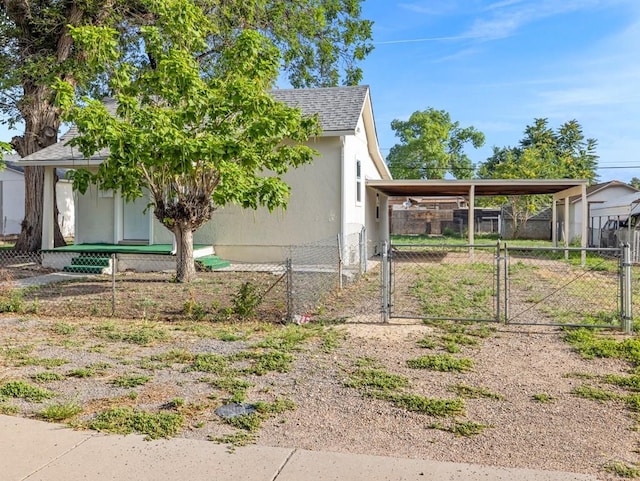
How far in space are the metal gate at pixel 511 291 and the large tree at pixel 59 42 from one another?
29.0 feet

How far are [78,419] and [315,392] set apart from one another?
6.66 feet

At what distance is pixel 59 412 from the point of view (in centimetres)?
427

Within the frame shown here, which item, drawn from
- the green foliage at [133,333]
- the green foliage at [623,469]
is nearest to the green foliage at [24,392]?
the green foliage at [133,333]

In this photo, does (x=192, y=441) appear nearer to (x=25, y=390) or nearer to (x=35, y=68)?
(x=25, y=390)

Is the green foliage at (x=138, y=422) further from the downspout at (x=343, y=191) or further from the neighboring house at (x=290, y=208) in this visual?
the downspout at (x=343, y=191)

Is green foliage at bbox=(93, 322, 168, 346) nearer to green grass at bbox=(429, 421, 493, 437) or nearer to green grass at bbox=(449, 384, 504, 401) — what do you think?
green grass at bbox=(449, 384, 504, 401)

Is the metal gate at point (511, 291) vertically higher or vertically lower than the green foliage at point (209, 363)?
higher

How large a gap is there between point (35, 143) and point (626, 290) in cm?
1721

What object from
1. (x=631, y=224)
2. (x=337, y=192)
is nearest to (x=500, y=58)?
(x=337, y=192)

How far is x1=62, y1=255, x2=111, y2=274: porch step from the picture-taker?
13.4 metres

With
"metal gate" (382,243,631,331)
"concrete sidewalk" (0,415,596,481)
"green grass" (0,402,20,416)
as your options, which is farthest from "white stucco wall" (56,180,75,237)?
"concrete sidewalk" (0,415,596,481)

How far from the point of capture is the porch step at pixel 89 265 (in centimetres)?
1337

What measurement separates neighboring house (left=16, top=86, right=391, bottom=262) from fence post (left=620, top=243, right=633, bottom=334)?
23.5 ft

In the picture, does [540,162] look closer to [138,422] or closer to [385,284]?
[385,284]
